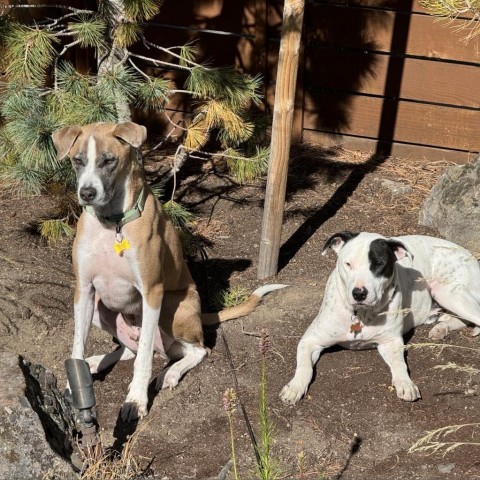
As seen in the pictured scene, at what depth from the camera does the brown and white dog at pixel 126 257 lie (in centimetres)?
453

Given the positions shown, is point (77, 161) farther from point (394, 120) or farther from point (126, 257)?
point (394, 120)

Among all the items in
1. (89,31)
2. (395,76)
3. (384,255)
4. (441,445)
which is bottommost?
(441,445)

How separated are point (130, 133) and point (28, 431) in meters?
1.80

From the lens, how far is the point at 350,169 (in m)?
7.74

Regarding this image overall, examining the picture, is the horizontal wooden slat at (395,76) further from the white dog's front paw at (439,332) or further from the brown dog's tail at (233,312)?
the brown dog's tail at (233,312)

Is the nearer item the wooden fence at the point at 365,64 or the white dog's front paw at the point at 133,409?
the white dog's front paw at the point at 133,409

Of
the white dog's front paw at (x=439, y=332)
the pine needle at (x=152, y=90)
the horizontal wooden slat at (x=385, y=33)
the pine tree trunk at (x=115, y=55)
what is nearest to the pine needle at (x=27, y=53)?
the pine tree trunk at (x=115, y=55)

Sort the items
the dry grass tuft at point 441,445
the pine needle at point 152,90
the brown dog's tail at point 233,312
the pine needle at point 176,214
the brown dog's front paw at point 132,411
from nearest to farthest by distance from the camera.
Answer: the dry grass tuft at point 441,445
the brown dog's front paw at point 132,411
the brown dog's tail at point 233,312
the pine needle at point 152,90
the pine needle at point 176,214

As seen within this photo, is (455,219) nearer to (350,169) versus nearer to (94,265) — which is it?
(350,169)

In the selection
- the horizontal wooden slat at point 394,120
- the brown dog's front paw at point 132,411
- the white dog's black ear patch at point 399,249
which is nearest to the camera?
the brown dog's front paw at point 132,411

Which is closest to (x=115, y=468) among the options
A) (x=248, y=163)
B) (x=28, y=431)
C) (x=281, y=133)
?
(x=28, y=431)

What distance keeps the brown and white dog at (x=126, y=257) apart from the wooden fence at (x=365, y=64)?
289 centimetres

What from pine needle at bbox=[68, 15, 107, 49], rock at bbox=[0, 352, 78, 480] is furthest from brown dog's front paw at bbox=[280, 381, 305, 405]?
pine needle at bbox=[68, 15, 107, 49]

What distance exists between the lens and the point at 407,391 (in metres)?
4.72
